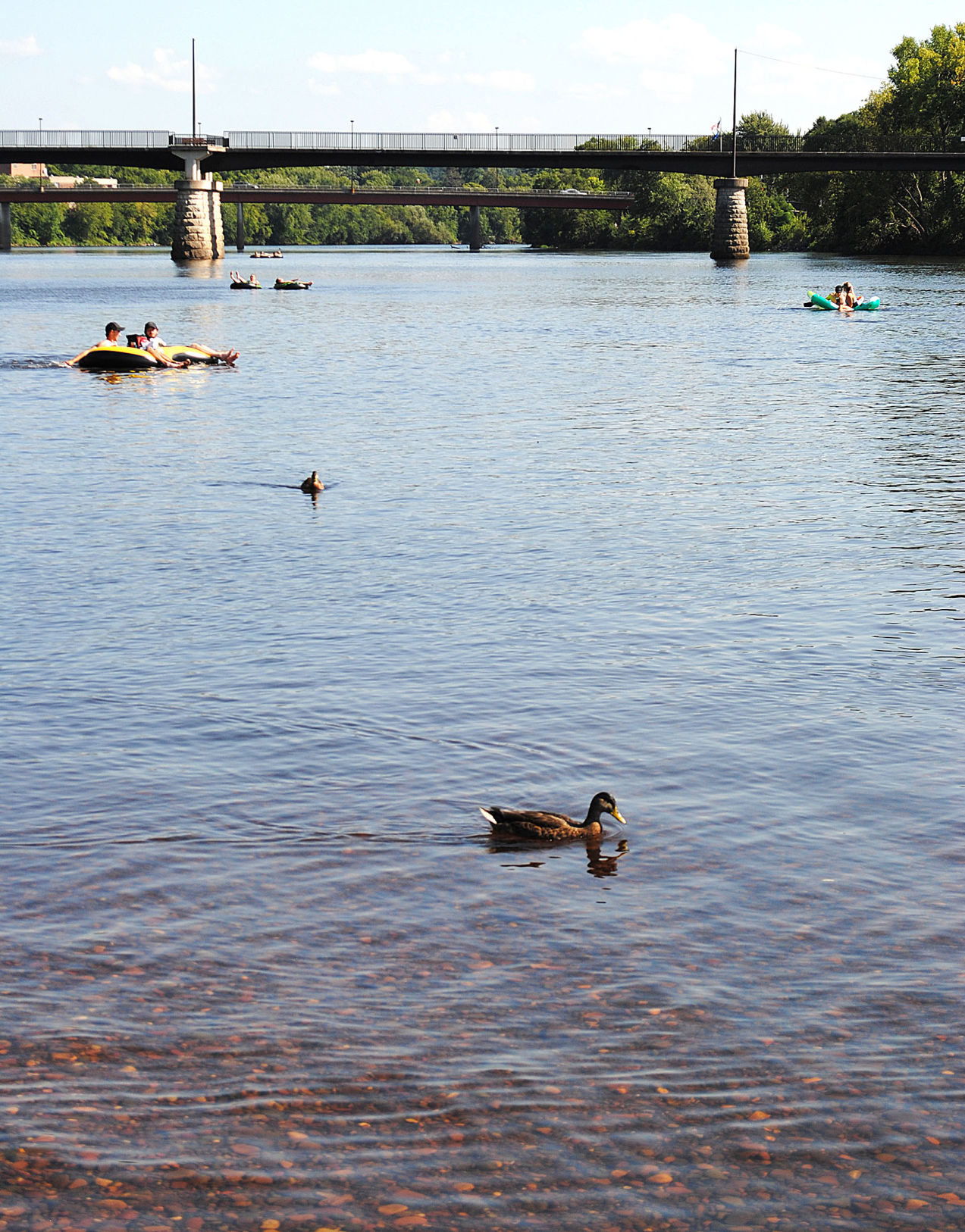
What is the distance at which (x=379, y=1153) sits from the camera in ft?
21.3

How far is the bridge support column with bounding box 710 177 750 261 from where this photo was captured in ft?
465

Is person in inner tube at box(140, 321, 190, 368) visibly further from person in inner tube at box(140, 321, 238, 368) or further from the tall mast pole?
the tall mast pole

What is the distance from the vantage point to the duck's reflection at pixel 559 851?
Result: 965cm

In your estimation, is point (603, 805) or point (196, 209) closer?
point (603, 805)

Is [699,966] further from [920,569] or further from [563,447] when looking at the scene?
[563,447]

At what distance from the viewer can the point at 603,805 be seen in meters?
10.0

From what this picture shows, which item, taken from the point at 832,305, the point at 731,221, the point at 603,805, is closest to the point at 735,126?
the point at 731,221

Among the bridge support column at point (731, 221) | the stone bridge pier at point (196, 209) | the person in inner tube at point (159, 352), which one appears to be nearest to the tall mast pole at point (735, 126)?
the bridge support column at point (731, 221)

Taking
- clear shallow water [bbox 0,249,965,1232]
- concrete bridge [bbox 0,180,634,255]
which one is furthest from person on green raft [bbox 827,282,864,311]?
concrete bridge [bbox 0,180,634,255]

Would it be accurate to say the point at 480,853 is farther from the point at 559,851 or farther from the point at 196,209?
the point at 196,209

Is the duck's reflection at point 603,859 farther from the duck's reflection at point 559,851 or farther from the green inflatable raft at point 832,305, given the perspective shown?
the green inflatable raft at point 832,305

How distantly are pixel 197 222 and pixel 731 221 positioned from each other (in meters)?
50.3

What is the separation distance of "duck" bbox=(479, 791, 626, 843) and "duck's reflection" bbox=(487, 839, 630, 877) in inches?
2.3

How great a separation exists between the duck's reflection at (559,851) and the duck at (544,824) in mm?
59
